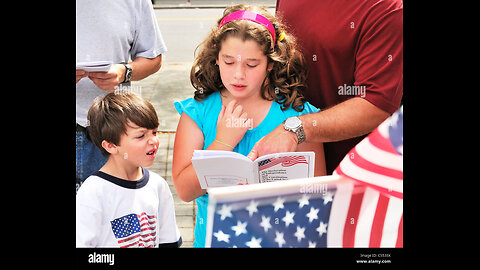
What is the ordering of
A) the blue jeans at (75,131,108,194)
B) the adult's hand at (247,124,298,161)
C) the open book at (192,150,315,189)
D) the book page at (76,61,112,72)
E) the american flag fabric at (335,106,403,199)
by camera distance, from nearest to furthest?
the american flag fabric at (335,106,403,199) → the open book at (192,150,315,189) → the adult's hand at (247,124,298,161) → the book page at (76,61,112,72) → the blue jeans at (75,131,108,194)

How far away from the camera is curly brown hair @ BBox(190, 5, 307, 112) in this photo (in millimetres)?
2223

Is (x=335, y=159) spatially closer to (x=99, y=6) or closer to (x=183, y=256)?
(x=183, y=256)

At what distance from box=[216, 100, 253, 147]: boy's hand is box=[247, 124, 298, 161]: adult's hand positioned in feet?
0.26

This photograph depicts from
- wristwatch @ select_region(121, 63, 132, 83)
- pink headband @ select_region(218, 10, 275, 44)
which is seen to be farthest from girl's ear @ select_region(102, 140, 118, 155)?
pink headband @ select_region(218, 10, 275, 44)

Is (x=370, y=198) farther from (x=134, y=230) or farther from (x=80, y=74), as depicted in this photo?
(x=80, y=74)

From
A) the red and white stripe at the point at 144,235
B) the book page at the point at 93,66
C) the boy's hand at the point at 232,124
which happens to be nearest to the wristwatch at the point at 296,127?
the boy's hand at the point at 232,124

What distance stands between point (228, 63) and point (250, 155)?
14.7 inches

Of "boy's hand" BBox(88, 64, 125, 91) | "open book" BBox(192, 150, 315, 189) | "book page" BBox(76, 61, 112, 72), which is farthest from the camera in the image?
"boy's hand" BBox(88, 64, 125, 91)

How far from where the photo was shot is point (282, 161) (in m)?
2.02

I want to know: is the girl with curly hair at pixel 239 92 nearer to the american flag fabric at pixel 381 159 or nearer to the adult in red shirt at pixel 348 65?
the adult in red shirt at pixel 348 65

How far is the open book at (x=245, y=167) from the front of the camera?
1.96 meters

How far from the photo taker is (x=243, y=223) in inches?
70.8

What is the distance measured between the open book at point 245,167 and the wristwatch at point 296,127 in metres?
0.17

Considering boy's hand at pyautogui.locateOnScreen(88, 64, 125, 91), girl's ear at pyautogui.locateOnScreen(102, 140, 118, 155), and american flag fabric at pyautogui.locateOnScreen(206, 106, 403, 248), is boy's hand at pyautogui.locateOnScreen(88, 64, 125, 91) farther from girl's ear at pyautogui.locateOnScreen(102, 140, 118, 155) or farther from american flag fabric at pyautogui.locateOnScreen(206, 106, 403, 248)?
american flag fabric at pyautogui.locateOnScreen(206, 106, 403, 248)
